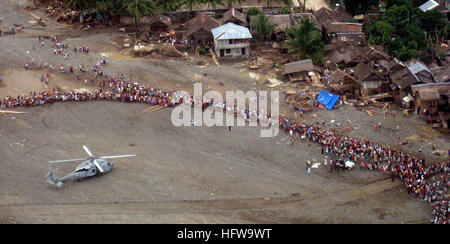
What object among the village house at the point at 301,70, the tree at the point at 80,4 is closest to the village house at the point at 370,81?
the village house at the point at 301,70

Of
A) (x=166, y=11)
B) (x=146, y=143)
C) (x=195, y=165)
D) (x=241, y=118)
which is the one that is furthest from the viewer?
(x=166, y=11)

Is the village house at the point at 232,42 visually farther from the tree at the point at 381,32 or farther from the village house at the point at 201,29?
the tree at the point at 381,32

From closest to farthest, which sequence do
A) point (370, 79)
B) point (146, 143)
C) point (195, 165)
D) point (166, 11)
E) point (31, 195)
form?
point (31, 195) → point (195, 165) → point (146, 143) → point (370, 79) → point (166, 11)

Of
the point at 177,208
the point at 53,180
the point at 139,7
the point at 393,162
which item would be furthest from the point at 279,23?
the point at 53,180

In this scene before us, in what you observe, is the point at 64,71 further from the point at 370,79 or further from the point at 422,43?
the point at 422,43

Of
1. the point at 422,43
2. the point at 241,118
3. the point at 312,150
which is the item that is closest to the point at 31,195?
the point at 241,118

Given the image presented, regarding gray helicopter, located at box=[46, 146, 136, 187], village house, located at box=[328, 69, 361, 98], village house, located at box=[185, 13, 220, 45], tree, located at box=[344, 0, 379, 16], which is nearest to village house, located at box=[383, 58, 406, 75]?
village house, located at box=[328, 69, 361, 98]

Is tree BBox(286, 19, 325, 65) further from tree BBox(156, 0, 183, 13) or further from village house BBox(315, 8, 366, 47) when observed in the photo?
tree BBox(156, 0, 183, 13)

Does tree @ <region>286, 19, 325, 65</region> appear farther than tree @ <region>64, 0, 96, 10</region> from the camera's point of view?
No
